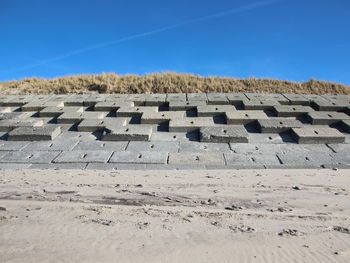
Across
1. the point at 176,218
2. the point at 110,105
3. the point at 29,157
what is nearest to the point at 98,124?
the point at 110,105

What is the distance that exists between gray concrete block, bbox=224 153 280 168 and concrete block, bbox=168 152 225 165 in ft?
0.46

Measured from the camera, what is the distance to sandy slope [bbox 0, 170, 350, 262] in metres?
2.90

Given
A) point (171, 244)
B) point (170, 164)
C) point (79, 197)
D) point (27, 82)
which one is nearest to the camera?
point (171, 244)

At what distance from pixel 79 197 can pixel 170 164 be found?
186 cm

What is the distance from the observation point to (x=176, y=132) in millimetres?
7090

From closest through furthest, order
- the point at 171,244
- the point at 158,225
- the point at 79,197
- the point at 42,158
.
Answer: the point at 171,244, the point at 158,225, the point at 79,197, the point at 42,158

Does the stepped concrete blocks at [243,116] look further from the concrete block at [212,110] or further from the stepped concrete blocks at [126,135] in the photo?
the stepped concrete blocks at [126,135]

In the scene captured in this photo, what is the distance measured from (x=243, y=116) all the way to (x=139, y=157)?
2.67 metres

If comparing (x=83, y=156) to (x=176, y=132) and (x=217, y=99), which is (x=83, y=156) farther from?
(x=217, y=99)

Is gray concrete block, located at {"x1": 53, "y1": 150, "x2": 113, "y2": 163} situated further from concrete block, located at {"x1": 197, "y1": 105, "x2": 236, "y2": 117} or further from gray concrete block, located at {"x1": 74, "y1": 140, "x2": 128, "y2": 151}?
concrete block, located at {"x1": 197, "y1": 105, "x2": 236, "y2": 117}

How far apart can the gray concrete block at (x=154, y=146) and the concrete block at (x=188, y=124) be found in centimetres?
54

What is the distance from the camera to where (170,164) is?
566 centimetres

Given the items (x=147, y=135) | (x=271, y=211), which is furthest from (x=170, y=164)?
(x=271, y=211)

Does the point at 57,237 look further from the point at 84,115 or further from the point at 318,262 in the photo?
the point at 84,115
